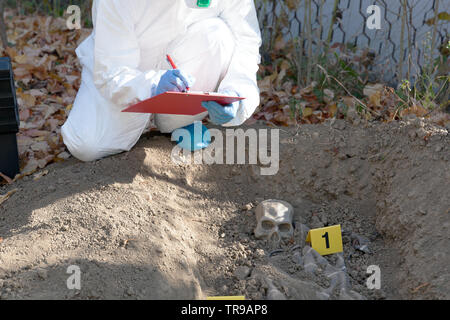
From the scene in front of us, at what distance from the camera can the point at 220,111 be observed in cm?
213

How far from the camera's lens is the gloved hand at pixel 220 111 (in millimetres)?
2123

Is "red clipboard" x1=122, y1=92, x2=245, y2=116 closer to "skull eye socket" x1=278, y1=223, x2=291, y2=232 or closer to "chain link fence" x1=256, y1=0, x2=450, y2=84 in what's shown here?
"skull eye socket" x1=278, y1=223, x2=291, y2=232

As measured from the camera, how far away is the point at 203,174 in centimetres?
240

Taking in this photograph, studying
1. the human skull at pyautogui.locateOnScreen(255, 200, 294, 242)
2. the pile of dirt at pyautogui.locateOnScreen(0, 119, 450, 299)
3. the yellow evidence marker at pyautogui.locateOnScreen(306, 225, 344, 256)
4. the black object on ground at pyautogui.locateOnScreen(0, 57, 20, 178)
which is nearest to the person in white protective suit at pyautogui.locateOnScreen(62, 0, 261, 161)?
the pile of dirt at pyautogui.locateOnScreen(0, 119, 450, 299)

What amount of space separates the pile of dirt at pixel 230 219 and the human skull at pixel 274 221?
40 millimetres

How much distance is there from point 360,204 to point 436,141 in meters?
0.41

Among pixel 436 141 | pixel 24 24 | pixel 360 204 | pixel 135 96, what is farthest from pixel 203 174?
pixel 24 24

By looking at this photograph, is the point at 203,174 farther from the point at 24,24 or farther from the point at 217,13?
the point at 24,24

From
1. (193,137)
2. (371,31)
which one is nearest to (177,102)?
(193,137)

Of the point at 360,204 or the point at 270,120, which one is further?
the point at 270,120

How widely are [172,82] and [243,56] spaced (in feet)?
1.79
